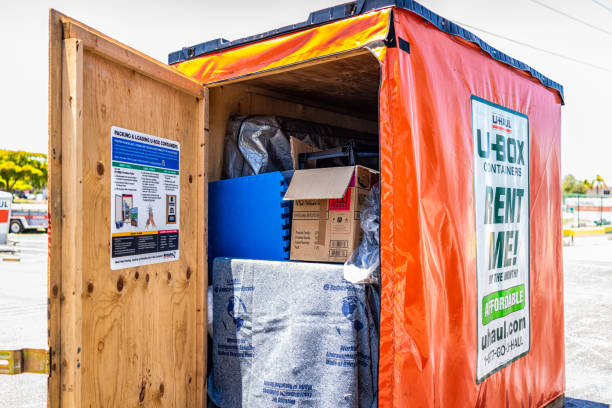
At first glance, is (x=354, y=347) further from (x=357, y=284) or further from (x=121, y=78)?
(x=121, y=78)

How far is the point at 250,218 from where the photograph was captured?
142 inches

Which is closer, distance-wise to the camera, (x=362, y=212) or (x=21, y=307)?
(x=362, y=212)

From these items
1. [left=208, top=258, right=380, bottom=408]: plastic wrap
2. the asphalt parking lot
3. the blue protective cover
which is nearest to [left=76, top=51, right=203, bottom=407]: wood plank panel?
[left=208, top=258, right=380, bottom=408]: plastic wrap

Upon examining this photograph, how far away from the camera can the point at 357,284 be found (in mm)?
2934

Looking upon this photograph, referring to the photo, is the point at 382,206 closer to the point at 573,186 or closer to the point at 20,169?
the point at 20,169

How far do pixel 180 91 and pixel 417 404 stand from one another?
2253 mm

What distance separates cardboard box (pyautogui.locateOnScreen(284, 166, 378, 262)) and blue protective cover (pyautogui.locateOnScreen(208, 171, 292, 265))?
11 cm

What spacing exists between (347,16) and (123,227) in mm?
1613

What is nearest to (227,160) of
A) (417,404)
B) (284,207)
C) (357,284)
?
(284,207)

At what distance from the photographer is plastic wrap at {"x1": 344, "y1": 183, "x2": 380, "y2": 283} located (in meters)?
2.89

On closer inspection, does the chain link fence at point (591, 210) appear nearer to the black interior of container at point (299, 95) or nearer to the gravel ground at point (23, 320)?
the gravel ground at point (23, 320)

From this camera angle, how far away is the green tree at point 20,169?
38.4 m

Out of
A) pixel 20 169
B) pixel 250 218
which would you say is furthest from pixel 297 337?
pixel 20 169

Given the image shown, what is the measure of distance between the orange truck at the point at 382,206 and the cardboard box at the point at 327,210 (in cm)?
53
